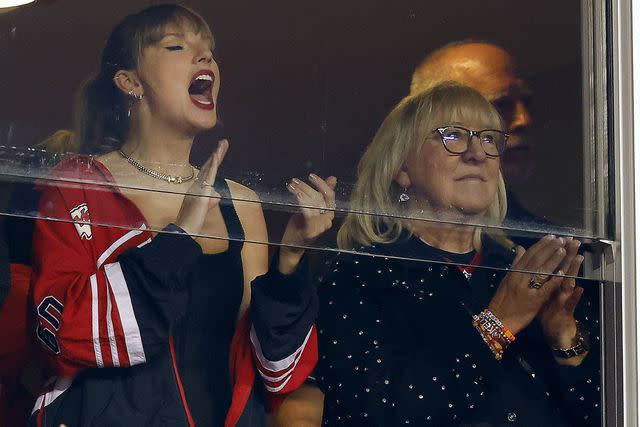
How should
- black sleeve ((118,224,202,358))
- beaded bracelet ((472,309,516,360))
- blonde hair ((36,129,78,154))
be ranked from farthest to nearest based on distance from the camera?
beaded bracelet ((472,309,516,360))
black sleeve ((118,224,202,358))
blonde hair ((36,129,78,154))

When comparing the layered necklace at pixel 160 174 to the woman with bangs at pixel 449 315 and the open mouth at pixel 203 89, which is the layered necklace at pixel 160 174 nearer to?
the open mouth at pixel 203 89

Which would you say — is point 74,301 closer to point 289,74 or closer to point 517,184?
point 289,74

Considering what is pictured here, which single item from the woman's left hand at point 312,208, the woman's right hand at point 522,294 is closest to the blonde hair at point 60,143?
the woman's left hand at point 312,208

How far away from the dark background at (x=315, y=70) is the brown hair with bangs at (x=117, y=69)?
1cm

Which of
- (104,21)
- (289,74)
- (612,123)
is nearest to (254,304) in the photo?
(289,74)

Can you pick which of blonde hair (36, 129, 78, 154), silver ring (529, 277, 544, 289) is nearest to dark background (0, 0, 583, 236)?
blonde hair (36, 129, 78, 154)

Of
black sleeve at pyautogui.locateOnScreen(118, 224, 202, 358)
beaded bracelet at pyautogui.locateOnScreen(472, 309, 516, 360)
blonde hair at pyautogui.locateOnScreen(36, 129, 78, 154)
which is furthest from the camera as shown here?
beaded bracelet at pyautogui.locateOnScreen(472, 309, 516, 360)

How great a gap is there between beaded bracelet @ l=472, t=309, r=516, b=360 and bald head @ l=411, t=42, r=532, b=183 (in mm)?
219

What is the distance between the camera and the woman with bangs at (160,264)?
124cm

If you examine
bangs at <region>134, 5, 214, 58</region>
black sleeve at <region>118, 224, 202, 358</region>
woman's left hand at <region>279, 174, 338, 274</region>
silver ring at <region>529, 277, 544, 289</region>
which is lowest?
silver ring at <region>529, 277, 544, 289</region>

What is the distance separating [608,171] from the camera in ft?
4.17

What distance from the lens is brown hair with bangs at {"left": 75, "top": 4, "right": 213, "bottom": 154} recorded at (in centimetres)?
123

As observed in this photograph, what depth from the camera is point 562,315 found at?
140 centimetres

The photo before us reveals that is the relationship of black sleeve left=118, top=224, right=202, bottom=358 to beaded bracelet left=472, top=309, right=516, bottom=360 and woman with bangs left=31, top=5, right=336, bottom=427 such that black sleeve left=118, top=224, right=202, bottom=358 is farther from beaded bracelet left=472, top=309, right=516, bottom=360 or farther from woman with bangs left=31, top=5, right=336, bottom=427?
beaded bracelet left=472, top=309, right=516, bottom=360
